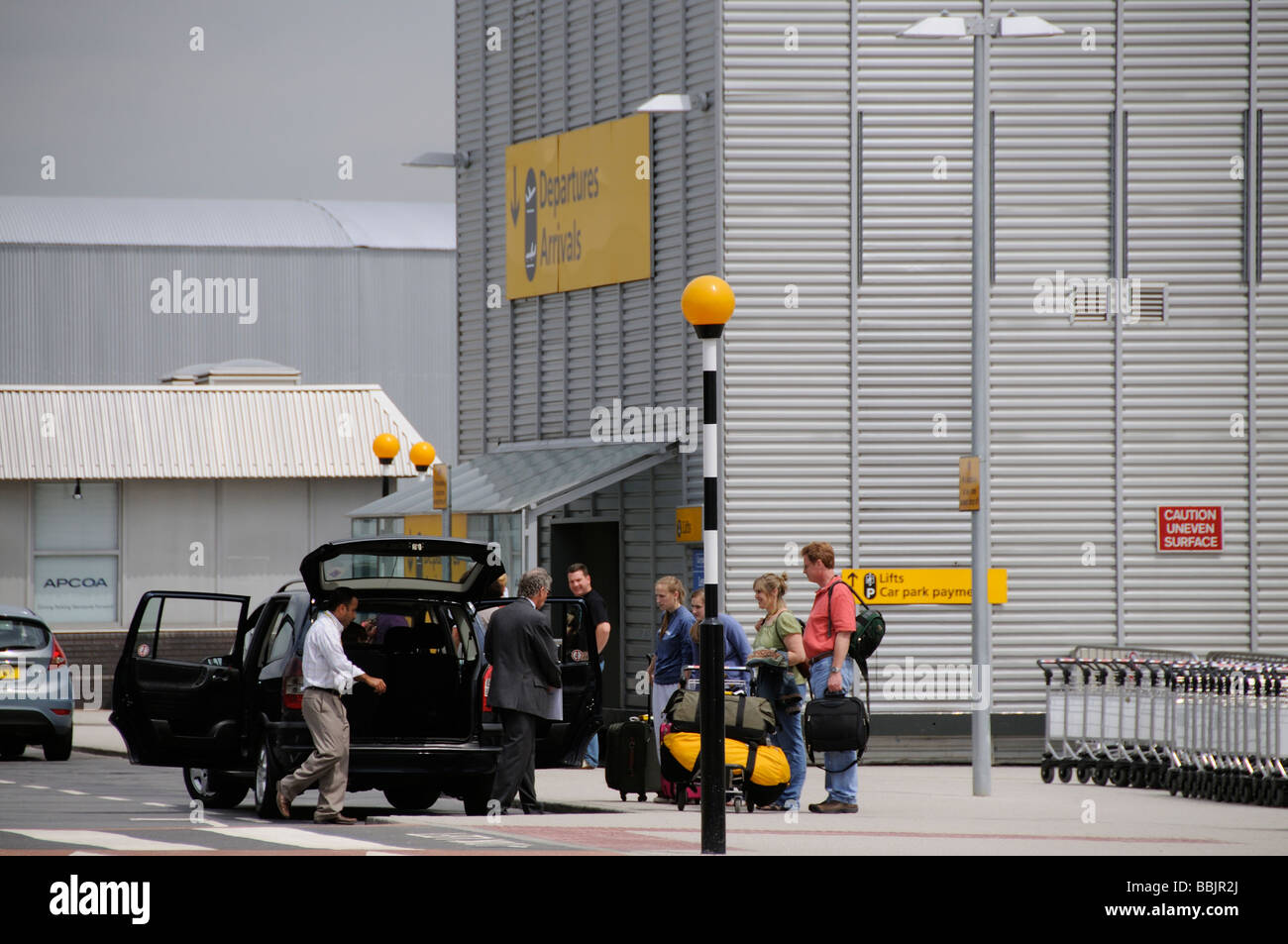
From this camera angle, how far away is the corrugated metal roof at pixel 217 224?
173 feet

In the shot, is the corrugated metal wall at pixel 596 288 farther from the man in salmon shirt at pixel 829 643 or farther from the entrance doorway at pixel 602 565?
the man in salmon shirt at pixel 829 643

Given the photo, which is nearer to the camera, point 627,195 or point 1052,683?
point 1052,683

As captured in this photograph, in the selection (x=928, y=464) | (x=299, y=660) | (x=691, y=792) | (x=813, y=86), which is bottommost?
(x=691, y=792)

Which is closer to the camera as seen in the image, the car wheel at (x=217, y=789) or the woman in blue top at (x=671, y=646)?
the car wheel at (x=217, y=789)

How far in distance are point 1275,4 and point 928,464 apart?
19.8 feet

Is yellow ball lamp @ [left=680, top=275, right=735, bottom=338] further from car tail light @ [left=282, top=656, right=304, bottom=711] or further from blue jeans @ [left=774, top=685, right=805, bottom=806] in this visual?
car tail light @ [left=282, top=656, right=304, bottom=711]

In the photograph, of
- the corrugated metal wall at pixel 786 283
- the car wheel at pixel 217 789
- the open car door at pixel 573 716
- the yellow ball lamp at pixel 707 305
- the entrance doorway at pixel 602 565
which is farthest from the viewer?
the entrance doorway at pixel 602 565

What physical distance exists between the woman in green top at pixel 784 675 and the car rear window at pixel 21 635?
34.7 ft

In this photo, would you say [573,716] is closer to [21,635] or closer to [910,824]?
[910,824]

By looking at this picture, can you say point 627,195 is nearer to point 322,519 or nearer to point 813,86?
point 813,86

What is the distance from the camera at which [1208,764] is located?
17.5 metres

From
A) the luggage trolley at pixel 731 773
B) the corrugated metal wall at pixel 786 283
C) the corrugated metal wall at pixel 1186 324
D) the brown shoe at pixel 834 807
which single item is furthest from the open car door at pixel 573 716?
the corrugated metal wall at pixel 1186 324
